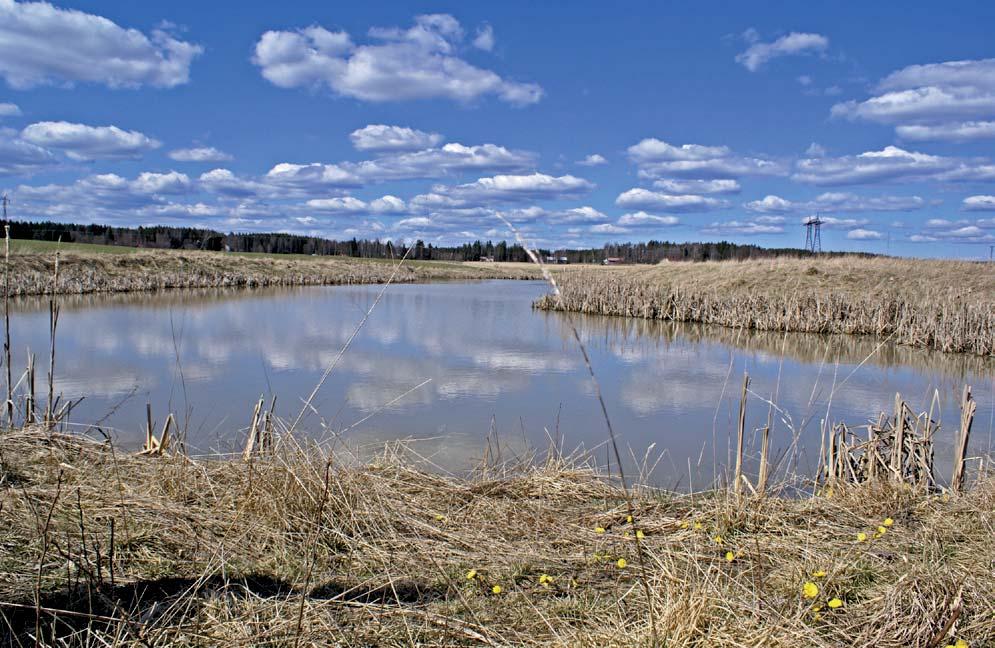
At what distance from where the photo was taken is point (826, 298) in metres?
17.8

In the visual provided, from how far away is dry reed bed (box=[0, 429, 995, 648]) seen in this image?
2.18m

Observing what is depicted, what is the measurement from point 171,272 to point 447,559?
111 ft

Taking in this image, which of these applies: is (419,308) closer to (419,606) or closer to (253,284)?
(253,284)

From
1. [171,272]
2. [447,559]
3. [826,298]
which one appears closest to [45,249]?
[171,272]

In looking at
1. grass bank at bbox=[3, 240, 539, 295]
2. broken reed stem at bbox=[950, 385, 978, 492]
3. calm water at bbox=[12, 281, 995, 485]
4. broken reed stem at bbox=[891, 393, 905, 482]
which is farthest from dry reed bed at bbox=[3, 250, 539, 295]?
broken reed stem at bbox=[950, 385, 978, 492]

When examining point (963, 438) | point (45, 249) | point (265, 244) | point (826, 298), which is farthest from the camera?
point (265, 244)

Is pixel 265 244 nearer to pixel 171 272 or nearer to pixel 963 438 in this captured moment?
pixel 171 272

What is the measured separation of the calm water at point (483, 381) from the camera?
21.4ft

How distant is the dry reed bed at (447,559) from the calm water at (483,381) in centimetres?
73

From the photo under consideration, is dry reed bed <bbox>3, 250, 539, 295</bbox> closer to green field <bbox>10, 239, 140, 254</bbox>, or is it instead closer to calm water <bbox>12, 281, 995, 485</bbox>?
green field <bbox>10, 239, 140, 254</bbox>

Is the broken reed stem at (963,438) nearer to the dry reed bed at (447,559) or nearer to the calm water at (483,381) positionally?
the dry reed bed at (447,559)

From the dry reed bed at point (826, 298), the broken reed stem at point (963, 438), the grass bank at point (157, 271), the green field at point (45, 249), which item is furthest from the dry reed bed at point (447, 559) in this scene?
the green field at point (45, 249)

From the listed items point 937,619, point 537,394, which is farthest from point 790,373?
point 937,619

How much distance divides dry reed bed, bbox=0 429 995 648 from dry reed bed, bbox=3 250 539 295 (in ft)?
78.3
